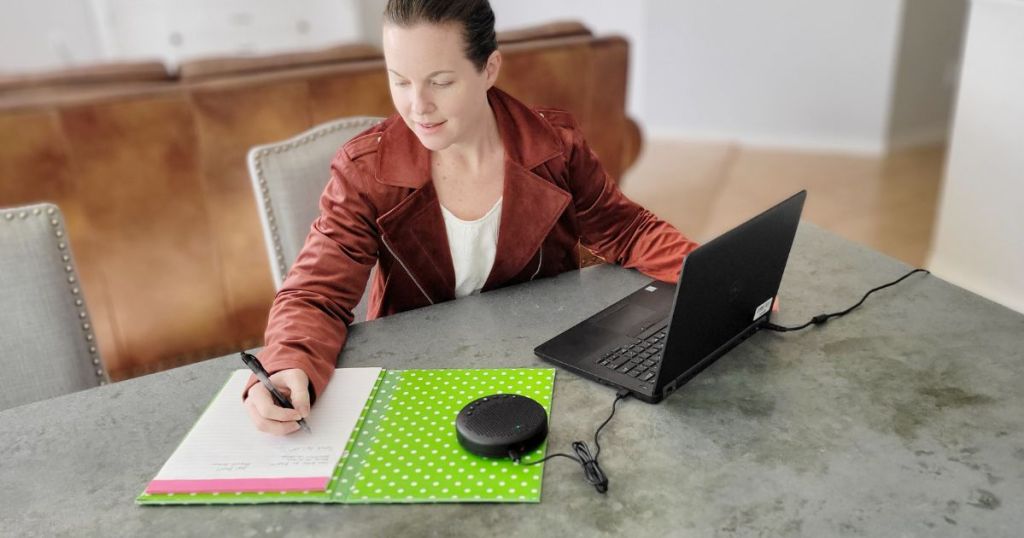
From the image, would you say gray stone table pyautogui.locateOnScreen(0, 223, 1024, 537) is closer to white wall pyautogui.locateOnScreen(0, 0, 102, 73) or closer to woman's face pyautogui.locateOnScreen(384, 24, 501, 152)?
woman's face pyautogui.locateOnScreen(384, 24, 501, 152)

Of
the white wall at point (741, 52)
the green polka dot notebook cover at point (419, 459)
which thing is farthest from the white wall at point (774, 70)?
the green polka dot notebook cover at point (419, 459)

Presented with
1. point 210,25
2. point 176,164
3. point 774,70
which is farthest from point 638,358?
point 210,25

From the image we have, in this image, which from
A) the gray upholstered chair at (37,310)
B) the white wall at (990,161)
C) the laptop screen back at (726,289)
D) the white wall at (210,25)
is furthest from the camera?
the white wall at (210,25)

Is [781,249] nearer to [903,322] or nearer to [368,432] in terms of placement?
[903,322]

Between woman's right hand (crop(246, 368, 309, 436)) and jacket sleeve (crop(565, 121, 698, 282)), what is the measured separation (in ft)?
1.98

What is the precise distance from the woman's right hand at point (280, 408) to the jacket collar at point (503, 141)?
390 mm

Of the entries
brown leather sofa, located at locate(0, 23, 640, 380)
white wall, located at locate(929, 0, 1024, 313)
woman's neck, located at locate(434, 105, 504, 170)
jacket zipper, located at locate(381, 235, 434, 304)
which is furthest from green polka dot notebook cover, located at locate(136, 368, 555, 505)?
white wall, located at locate(929, 0, 1024, 313)

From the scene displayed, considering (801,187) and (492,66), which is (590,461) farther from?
(801,187)

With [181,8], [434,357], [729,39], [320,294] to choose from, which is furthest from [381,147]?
[181,8]

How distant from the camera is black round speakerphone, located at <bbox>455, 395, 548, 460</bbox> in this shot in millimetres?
933

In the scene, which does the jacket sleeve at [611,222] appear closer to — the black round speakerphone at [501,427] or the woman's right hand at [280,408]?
the black round speakerphone at [501,427]

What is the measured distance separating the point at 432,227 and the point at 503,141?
0.18 meters

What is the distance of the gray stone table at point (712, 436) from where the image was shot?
856 millimetres

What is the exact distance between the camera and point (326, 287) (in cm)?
124
